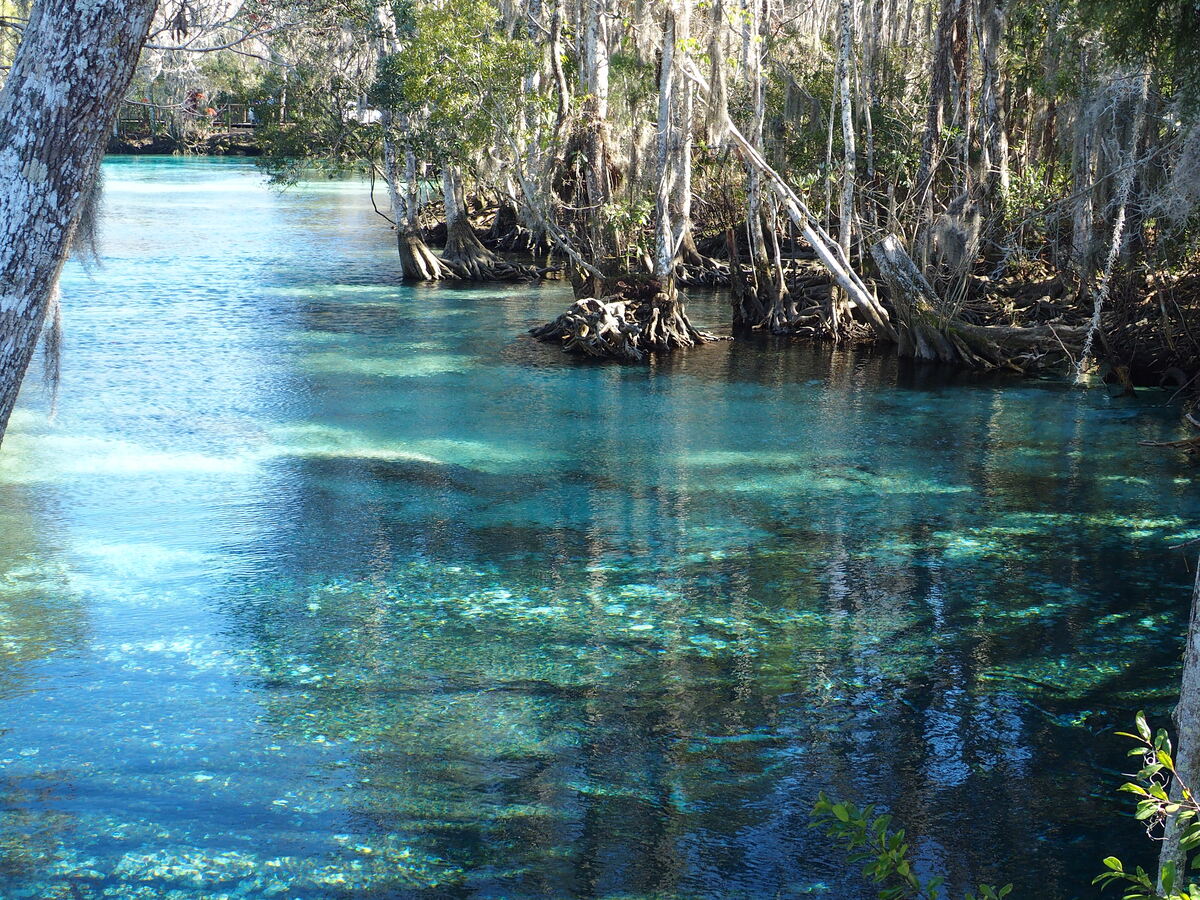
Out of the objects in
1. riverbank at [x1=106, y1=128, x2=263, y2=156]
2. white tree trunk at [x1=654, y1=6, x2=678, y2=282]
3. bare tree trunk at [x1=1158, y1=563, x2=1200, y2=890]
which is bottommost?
bare tree trunk at [x1=1158, y1=563, x2=1200, y2=890]

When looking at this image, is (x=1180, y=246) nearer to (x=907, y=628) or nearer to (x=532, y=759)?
A: (x=907, y=628)

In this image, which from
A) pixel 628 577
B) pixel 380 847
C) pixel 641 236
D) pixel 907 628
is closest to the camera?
pixel 380 847

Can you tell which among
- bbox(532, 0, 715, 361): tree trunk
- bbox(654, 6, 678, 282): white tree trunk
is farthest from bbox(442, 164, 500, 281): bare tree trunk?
bbox(654, 6, 678, 282): white tree trunk

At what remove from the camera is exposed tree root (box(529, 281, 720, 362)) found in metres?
17.4

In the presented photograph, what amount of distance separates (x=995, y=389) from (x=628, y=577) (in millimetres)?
8562

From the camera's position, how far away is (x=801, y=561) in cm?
924

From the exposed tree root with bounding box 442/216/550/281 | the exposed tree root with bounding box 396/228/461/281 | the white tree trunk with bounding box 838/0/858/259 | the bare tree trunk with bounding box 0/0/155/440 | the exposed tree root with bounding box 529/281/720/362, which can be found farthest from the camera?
the exposed tree root with bounding box 442/216/550/281

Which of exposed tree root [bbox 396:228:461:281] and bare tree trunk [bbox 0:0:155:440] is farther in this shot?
exposed tree root [bbox 396:228:461:281]

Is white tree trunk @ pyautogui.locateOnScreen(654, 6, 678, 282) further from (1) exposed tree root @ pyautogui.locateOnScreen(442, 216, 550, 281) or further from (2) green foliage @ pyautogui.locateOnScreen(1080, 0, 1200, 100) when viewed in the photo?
(1) exposed tree root @ pyautogui.locateOnScreen(442, 216, 550, 281)

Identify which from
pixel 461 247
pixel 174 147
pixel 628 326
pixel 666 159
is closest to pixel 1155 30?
pixel 666 159

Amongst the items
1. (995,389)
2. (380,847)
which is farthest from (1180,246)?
(380,847)

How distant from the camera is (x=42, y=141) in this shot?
331 centimetres

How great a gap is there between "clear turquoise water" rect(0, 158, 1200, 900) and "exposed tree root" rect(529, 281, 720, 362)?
1.69m

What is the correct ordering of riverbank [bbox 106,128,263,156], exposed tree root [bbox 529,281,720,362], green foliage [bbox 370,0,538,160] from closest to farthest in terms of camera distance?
Answer: exposed tree root [bbox 529,281,720,362] < green foliage [bbox 370,0,538,160] < riverbank [bbox 106,128,263,156]
